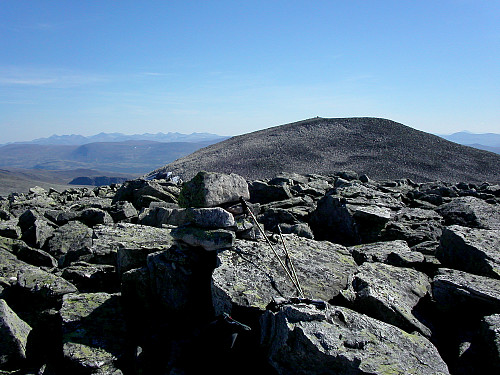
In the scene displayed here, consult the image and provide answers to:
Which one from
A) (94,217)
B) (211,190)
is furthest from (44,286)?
(94,217)

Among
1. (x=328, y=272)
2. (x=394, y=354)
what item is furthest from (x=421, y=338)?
(x=328, y=272)

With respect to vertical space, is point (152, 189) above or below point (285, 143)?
below

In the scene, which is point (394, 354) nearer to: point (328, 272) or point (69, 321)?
point (328, 272)

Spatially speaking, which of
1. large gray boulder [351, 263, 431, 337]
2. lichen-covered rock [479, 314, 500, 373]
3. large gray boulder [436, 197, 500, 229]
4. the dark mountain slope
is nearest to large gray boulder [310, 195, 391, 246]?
large gray boulder [436, 197, 500, 229]

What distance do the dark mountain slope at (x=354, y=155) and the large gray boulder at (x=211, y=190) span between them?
29.9 metres

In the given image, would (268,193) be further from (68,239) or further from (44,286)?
(44,286)

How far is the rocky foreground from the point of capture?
4.52 meters

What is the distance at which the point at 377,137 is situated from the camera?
48.9 meters

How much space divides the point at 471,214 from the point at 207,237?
32.1ft

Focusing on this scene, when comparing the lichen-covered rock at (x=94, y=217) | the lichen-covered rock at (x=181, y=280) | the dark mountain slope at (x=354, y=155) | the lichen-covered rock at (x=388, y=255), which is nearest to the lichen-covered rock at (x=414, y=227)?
the lichen-covered rock at (x=388, y=255)

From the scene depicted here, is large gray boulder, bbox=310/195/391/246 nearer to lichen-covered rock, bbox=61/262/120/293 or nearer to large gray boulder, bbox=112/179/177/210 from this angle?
lichen-covered rock, bbox=61/262/120/293

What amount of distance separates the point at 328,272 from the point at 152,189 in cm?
1141

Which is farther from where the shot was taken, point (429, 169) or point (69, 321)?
point (429, 169)

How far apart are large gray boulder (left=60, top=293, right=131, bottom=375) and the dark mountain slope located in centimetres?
3121
